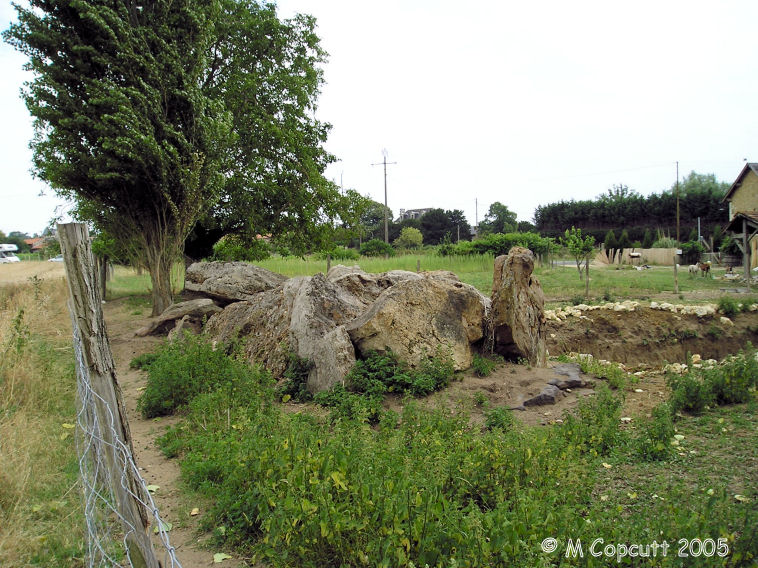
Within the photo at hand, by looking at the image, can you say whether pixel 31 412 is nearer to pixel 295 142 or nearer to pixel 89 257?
pixel 89 257

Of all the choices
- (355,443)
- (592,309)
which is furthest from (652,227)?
(355,443)

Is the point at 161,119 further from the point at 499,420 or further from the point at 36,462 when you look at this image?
the point at 499,420

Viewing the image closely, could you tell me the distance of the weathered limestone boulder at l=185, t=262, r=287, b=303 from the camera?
44.4 ft

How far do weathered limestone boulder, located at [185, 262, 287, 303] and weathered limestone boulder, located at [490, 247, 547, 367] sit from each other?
6530 millimetres

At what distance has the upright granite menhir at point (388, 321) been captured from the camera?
7.85 metres

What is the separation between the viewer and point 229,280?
13.8m

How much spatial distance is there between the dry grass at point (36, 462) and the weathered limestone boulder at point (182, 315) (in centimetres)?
Answer: 371

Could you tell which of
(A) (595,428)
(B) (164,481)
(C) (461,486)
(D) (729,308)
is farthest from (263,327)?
(D) (729,308)

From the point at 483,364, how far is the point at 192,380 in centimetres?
435

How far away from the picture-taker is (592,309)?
48.5ft

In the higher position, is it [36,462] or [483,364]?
[483,364]

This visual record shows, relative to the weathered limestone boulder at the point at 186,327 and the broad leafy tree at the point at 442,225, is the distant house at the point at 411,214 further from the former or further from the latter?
the weathered limestone boulder at the point at 186,327

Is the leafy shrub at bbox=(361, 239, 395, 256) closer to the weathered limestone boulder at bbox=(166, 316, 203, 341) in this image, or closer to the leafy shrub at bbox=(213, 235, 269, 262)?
the leafy shrub at bbox=(213, 235, 269, 262)

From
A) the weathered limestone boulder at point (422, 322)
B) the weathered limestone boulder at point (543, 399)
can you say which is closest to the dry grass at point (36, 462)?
the weathered limestone boulder at point (422, 322)
